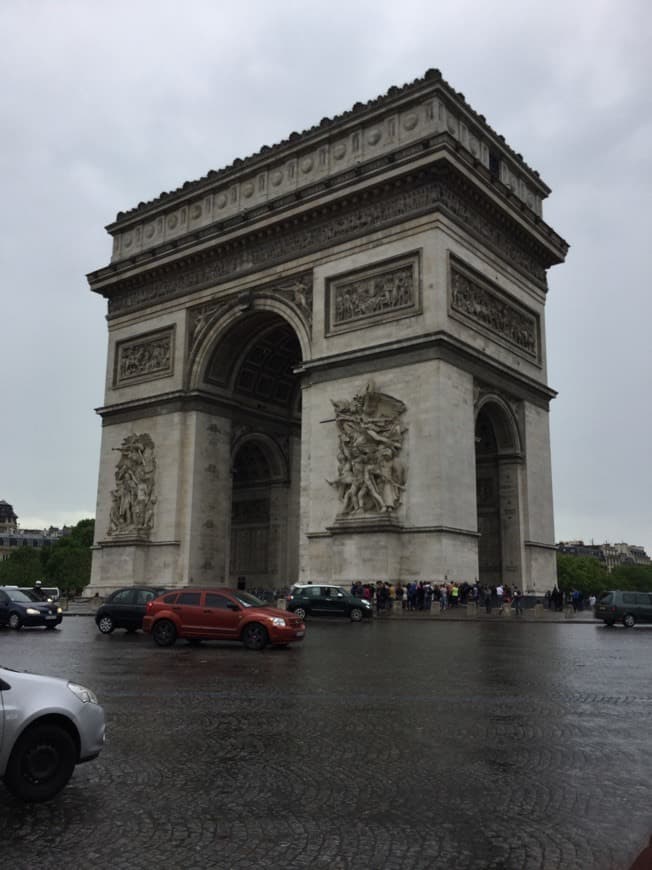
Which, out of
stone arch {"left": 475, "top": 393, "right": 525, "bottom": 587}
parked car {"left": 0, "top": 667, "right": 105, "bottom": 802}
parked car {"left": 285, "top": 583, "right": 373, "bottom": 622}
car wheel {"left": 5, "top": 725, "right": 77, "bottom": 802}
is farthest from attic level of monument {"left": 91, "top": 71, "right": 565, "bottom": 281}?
car wheel {"left": 5, "top": 725, "right": 77, "bottom": 802}

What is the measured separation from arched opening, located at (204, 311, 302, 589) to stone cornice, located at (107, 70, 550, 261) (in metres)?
6.30

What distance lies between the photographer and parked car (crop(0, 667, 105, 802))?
5273 mm

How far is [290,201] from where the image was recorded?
34.8 m

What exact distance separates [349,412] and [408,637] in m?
13.2

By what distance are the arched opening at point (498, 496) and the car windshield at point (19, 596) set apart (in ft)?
58.5

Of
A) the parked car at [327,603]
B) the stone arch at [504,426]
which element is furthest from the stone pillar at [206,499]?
the stone arch at [504,426]

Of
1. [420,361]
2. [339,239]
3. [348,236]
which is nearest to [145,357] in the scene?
[339,239]

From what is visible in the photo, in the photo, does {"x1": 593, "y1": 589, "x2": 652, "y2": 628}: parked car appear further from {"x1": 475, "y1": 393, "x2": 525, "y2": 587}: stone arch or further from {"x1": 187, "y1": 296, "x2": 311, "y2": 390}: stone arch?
{"x1": 187, "y1": 296, "x2": 311, "y2": 390}: stone arch

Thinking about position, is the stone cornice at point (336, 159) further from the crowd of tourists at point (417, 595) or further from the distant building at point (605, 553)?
the distant building at point (605, 553)

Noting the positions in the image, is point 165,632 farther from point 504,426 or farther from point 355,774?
point 504,426

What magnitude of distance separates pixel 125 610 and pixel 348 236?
18.0 metres

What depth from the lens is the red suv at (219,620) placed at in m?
16.8

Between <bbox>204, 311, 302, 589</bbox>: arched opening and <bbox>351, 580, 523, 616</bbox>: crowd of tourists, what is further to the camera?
<bbox>204, 311, 302, 589</bbox>: arched opening

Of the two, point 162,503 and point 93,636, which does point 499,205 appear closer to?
point 162,503
